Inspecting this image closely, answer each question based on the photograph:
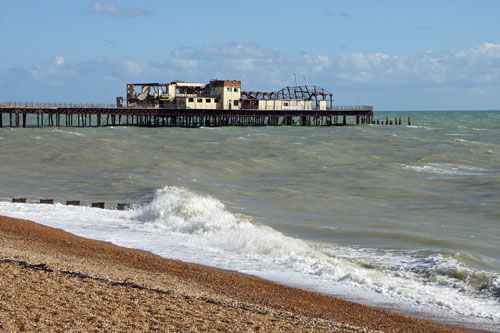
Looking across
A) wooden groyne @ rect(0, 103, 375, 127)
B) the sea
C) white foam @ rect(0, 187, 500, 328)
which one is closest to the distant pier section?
wooden groyne @ rect(0, 103, 375, 127)

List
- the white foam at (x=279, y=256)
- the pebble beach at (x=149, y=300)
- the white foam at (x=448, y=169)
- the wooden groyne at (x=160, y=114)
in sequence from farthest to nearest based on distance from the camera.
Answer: the wooden groyne at (x=160, y=114) < the white foam at (x=448, y=169) < the white foam at (x=279, y=256) < the pebble beach at (x=149, y=300)

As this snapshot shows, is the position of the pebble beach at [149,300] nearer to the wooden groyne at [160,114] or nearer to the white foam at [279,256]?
the white foam at [279,256]

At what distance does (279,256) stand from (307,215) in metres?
7.59

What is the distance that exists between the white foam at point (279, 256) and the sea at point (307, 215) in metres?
0.04

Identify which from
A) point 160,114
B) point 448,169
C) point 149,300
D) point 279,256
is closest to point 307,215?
point 279,256

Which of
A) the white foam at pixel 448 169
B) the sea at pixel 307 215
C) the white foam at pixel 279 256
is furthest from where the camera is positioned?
the white foam at pixel 448 169

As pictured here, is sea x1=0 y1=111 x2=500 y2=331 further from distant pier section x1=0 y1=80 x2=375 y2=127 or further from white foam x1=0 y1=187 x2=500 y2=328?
distant pier section x1=0 y1=80 x2=375 y2=127

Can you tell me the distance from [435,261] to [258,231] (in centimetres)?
470

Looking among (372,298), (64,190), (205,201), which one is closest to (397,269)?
(372,298)

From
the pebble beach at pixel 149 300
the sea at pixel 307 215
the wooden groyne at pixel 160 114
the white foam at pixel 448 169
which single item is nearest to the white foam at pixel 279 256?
the sea at pixel 307 215

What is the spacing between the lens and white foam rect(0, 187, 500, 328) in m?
11.6

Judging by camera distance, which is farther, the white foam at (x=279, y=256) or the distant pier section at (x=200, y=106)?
the distant pier section at (x=200, y=106)

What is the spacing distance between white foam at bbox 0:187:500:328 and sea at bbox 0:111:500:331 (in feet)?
0.13

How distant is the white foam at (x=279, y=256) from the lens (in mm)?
11648
